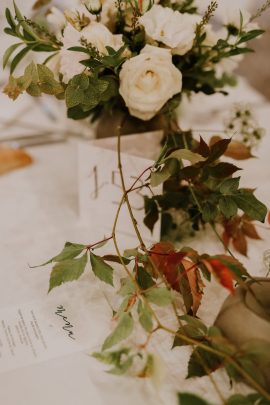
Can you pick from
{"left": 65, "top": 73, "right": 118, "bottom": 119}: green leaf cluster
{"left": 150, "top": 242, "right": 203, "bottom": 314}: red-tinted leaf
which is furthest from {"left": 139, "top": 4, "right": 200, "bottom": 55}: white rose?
{"left": 150, "top": 242, "right": 203, "bottom": 314}: red-tinted leaf

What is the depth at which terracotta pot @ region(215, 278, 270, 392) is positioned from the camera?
0.59m

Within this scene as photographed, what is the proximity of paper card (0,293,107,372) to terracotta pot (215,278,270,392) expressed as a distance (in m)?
0.20

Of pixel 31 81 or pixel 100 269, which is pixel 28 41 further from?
pixel 100 269

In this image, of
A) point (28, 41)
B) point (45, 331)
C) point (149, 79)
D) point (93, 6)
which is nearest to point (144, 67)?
point (149, 79)

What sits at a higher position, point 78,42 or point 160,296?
point 78,42

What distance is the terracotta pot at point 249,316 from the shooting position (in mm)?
585

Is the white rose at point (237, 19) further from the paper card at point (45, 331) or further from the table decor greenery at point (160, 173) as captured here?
the paper card at point (45, 331)

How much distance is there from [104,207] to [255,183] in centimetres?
40

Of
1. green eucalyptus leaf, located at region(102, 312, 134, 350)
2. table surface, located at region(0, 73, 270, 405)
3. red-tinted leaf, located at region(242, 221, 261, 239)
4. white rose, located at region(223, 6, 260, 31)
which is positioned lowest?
table surface, located at region(0, 73, 270, 405)

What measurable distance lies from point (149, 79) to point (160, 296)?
0.38 metres

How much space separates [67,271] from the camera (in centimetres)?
66

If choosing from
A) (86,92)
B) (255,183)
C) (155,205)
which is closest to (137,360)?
(155,205)

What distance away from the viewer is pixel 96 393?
0.62m

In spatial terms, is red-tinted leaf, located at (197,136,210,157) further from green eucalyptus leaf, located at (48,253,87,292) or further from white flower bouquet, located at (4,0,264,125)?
green eucalyptus leaf, located at (48,253,87,292)
